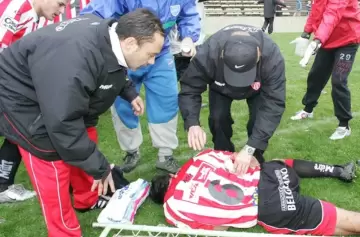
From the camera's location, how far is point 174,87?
3.78 metres

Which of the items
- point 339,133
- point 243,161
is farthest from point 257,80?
point 339,133

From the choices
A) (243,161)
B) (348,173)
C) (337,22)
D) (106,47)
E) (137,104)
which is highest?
(106,47)

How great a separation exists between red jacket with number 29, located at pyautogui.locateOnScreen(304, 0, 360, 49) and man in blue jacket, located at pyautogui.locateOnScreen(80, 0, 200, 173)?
1.27m

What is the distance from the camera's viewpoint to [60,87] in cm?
214

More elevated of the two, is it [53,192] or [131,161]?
[53,192]

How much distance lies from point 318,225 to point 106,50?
187 centimetres

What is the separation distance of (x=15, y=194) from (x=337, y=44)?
348 cm

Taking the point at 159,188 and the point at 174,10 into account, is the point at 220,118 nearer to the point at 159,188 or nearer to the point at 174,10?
the point at 159,188

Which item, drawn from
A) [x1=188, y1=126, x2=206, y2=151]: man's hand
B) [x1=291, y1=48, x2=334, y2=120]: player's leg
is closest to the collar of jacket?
[x1=188, y1=126, x2=206, y2=151]: man's hand

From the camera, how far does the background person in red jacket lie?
4098 mm

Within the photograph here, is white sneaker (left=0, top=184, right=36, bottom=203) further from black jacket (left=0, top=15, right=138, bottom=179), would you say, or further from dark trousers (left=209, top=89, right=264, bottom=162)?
dark trousers (left=209, top=89, right=264, bottom=162)

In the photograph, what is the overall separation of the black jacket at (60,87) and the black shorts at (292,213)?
3.81 ft

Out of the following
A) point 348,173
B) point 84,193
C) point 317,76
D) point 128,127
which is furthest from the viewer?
point 317,76

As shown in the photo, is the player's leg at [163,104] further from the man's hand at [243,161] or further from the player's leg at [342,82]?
the player's leg at [342,82]
